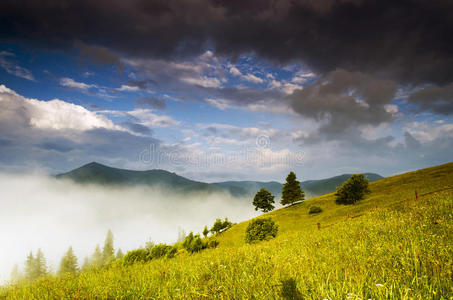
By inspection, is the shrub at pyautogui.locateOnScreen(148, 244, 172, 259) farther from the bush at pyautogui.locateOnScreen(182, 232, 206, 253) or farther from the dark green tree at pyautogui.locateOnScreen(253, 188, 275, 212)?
the dark green tree at pyautogui.locateOnScreen(253, 188, 275, 212)

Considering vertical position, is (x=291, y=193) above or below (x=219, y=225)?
above

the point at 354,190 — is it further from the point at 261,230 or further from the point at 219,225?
the point at 261,230

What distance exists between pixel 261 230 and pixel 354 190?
40.5 m

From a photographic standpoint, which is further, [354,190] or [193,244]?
[354,190]

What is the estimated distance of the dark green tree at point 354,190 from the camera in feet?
176

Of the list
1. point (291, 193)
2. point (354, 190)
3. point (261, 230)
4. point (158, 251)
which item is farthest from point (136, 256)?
point (291, 193)

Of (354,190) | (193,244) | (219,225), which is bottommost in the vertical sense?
(219,225)

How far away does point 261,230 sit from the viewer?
25812 mm

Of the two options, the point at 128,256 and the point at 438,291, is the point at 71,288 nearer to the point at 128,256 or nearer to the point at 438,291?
the point at 128,256

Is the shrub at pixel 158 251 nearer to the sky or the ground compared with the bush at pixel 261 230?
nearer to the sky

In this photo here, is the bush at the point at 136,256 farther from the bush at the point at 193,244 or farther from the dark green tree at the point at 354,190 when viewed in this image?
the dark green tree at the point at 354,190

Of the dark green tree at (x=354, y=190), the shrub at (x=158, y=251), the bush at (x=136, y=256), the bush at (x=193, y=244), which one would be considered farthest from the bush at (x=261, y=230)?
the dark green tree at (x=354, y=190)

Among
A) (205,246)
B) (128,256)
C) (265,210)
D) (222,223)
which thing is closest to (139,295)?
(128,256)

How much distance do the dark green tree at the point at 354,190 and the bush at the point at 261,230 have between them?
38.1m
